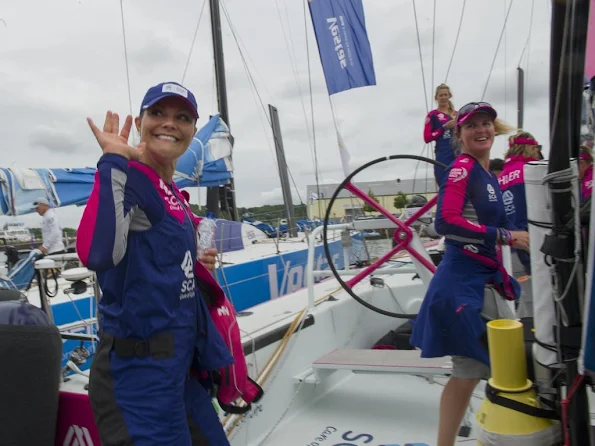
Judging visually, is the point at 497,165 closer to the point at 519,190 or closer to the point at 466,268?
the point at 519,190

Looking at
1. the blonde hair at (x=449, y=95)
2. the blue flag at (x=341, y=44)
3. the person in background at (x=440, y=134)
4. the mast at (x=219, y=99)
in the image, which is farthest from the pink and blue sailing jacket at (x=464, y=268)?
the mast at (x=219, y=99)

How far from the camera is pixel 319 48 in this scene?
6.05m

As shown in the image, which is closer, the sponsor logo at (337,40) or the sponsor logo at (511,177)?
the sponsor logo at (511,177)

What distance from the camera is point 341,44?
6000mm

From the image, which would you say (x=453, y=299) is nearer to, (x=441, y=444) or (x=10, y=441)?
(x=441, y=444)

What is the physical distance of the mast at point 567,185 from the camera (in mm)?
852

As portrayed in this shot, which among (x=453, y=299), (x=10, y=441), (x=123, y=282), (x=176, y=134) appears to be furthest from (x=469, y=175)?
(x=10, y=441)

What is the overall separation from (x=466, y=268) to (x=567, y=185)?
2.82ft

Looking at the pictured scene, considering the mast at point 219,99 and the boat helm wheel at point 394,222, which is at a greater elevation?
the mast at point 219,99

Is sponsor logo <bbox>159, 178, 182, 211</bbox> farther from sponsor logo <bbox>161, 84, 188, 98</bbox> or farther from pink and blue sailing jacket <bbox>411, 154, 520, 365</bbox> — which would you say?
pink and blue sailing jacket <bbox>411, 154, 520, 365</bbox>

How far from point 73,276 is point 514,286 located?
1608mm

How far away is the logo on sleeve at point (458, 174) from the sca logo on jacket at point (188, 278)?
102cm

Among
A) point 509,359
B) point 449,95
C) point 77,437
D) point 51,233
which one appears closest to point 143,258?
point 77,437

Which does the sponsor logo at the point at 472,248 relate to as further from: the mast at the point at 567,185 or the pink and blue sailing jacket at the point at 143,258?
the pink and blue sailing jacket at the point at 143,258
